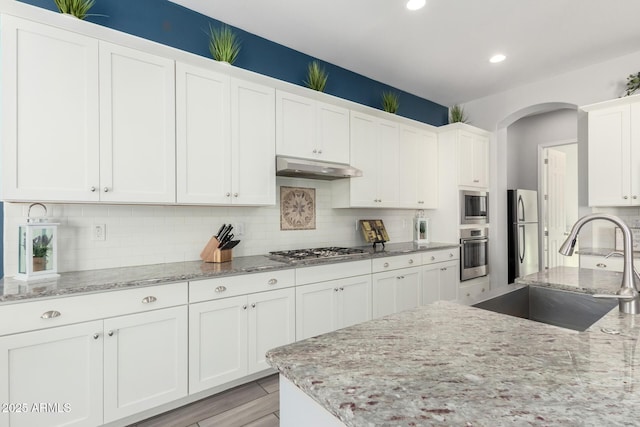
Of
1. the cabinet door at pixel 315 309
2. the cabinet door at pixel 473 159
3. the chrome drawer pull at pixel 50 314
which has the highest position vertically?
the cabinet door at pixel 473 159

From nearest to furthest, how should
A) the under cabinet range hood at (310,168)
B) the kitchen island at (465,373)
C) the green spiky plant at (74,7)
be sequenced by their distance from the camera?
the kitchen island at (465,373)
the green spiky plant at (74,7)
the under cabinet range hood at (310,168)

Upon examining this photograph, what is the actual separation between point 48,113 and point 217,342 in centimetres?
174

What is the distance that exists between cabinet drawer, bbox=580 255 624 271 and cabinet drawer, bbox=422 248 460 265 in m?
1.27

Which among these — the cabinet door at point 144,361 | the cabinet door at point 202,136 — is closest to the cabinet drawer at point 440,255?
the cabinet door at point 202,136

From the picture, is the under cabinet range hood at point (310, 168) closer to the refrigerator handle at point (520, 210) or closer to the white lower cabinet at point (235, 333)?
the white lower cabinet at point (235, 333)

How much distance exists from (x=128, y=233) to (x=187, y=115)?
3.19ft

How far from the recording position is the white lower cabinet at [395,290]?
324 centimetres

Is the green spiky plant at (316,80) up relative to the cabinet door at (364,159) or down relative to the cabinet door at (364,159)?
up

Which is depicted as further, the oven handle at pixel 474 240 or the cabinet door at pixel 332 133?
A: the oven handle at pixel 474 240

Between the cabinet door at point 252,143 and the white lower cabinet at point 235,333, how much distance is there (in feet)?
2.63

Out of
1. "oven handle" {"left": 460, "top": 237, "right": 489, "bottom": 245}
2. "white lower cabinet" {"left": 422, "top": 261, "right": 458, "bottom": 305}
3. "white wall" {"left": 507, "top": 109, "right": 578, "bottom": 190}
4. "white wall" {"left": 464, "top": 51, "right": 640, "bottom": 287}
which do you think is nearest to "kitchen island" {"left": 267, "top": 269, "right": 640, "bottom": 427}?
"white lower cabinet" {"left": 422, "top": 261, "right": 458, "bottom": 305}

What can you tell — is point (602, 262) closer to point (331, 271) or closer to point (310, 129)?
point (331, 271)

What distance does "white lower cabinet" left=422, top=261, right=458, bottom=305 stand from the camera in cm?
375

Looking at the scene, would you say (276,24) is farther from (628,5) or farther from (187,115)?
(628,5)
